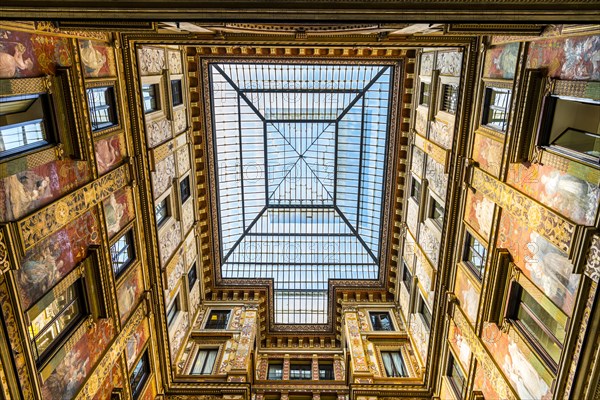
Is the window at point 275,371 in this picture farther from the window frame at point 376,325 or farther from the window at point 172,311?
the window at point 172,311

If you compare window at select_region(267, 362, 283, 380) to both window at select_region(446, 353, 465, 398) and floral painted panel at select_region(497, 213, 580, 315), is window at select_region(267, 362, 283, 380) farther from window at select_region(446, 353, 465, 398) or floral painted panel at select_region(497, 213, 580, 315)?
floral painted panel at select_region(497, 213, 580, 315)

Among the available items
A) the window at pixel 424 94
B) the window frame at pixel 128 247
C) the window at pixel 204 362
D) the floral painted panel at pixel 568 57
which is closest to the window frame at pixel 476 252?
the floral painted panel at pixel 568 57

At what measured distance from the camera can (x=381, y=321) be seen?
21.7m

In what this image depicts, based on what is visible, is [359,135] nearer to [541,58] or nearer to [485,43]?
[485,43]

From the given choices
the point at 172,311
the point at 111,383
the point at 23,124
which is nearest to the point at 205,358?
the point at 172,311

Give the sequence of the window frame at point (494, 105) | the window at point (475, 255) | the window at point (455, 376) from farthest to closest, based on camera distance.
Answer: the window at point (455, 376) < the window at point (475, 255) < the window frame at point (494, 105)

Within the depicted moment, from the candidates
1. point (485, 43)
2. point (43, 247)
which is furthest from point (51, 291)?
point (485, 43)

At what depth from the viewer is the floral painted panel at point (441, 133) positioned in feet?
47.1

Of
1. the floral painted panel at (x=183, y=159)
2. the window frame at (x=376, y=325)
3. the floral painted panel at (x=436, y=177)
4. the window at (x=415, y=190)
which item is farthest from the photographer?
the window frame at (x=376, y=325)

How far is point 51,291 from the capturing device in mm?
9234

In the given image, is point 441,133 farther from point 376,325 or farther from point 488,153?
point 376,325

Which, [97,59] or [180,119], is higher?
[97,59]

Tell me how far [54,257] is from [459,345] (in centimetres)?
1293

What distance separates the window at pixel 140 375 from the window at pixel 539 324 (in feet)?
41.5
